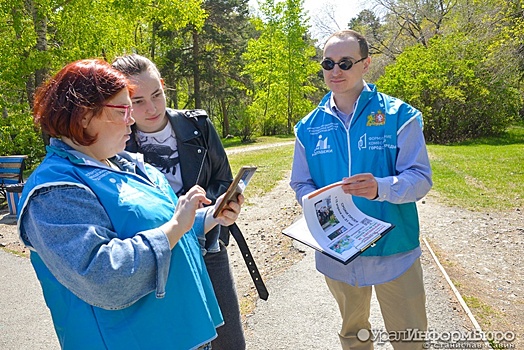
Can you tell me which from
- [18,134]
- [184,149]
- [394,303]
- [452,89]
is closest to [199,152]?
[184,149]

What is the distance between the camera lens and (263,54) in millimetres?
31734

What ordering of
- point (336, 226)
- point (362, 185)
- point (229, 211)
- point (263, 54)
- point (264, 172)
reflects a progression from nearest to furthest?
point (229, 211), point (362, 185), point (336, 226), point (264, 172), point (263, 54)

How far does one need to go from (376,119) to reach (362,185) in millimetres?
454

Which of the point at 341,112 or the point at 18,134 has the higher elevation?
the point at 341,112

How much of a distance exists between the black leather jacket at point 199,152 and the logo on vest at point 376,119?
36.8 inches

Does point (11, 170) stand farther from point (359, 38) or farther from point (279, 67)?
point (279, 67)

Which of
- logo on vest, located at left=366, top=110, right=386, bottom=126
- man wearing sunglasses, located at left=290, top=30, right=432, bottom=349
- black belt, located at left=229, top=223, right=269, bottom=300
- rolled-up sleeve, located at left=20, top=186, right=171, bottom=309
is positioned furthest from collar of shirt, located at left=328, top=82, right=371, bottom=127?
rolled-up sleeve, located at left=20, top=186, right=171, bottom=309

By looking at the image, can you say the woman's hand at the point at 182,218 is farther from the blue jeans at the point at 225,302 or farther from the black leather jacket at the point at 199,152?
the blue jeans at the point at 225,302

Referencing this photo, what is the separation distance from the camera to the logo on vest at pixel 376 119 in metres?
2.48

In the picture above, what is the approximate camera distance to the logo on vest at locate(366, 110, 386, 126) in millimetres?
2483

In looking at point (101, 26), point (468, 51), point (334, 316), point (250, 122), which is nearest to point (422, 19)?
point (468, 51)

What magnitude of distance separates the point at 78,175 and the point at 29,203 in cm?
17

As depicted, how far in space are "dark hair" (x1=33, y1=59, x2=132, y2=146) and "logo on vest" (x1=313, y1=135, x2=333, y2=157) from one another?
1410mm

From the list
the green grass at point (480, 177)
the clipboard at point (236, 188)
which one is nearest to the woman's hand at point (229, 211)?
the clipboard at point (236, 188)
